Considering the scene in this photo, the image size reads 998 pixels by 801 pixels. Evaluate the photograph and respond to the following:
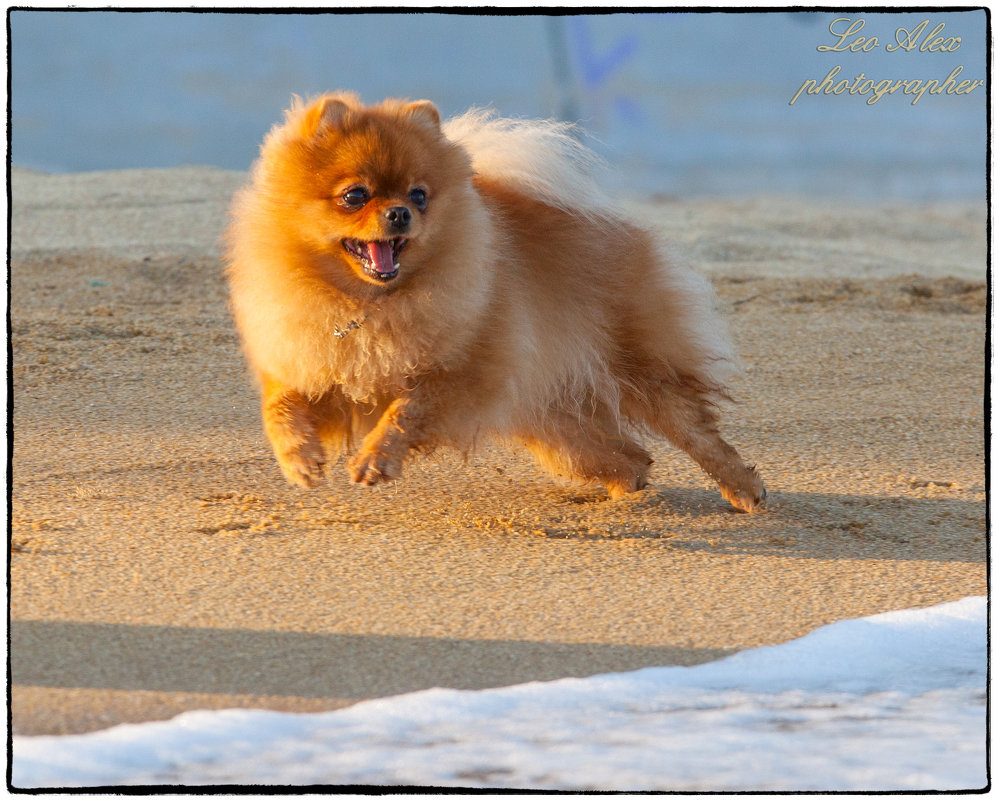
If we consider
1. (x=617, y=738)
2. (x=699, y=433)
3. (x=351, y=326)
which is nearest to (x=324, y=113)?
(x=351, y=326)

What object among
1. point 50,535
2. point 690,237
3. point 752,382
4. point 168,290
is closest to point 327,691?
point 50,535

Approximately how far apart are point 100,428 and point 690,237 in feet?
17.9

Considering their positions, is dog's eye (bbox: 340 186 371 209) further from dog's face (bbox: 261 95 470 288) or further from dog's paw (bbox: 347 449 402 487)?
dog's paw (bbox: 347 449 402 487)

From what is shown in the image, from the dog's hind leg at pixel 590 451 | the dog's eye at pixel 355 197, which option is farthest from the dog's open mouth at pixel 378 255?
the dog's hind leg at pixel 590 451

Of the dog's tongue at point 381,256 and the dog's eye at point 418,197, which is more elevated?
the dog's eye at point 418,197

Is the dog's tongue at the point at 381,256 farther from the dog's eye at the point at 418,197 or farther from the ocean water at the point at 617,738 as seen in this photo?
the ocean water at the point at 617,738

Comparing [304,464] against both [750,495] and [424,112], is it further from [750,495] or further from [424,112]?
[750,495]

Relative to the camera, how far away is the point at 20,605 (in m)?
3.19

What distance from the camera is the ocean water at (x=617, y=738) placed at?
2.55 metres

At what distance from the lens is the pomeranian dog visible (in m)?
3.83

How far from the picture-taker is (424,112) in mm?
3979

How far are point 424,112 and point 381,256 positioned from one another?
0.51 meters

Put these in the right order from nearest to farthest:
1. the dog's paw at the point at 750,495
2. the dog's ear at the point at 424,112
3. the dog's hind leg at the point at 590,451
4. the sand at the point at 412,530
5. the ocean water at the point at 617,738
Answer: the ocean water at the point at 617,738 → the sand at the point at 412,530 → the dog's ear at the point at 424,112 → the dog's paw at the point at 750,495 → the dog's hind leg at the point at 590,451

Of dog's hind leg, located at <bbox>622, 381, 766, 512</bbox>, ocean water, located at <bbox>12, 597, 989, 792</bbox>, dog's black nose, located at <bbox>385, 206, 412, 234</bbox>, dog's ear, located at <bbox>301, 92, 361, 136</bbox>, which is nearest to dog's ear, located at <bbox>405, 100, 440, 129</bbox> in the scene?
dog's ear, located at <bbox>301, 92, 361, 136</bbox>
